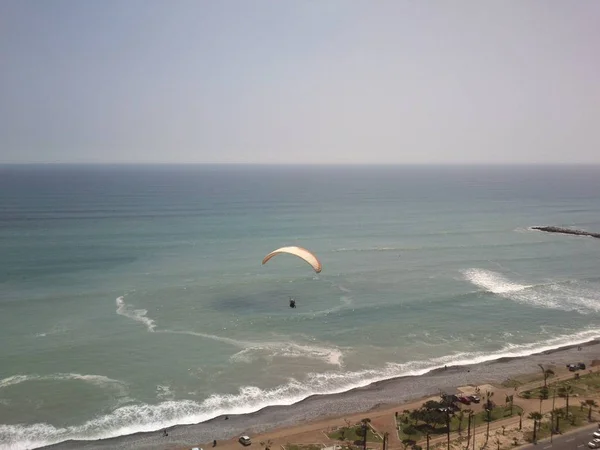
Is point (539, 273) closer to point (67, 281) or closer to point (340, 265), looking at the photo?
point (340, 265)

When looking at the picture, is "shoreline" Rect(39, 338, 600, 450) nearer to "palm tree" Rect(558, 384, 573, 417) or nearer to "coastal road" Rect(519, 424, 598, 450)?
"palm tree" Rect(558, 384, 573, 417)

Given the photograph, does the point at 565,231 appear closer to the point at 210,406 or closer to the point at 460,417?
the point at 460,417

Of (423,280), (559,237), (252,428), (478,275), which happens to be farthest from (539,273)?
(252,428)

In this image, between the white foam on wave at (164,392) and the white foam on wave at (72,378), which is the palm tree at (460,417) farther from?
the white foam on wave at (72,378)

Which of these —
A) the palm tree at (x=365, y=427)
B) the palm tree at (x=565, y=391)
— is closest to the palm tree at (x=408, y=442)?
the palm tree at (x=365, y=427)

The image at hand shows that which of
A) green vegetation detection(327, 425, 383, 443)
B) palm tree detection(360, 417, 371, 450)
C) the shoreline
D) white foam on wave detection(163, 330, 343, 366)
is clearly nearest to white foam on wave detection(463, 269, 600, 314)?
the shoreline
